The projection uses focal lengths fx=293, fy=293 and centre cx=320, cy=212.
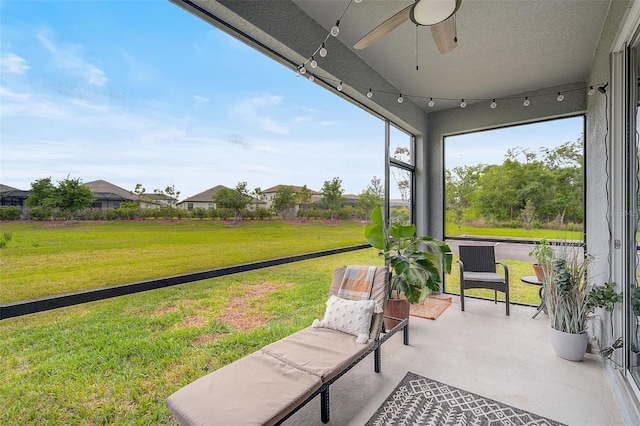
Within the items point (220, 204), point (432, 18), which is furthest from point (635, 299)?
point (220, 204)

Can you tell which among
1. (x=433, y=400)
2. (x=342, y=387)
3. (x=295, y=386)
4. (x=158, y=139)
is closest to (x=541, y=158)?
(x=433, y=400)

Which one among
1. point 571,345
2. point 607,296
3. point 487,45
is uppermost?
point 487,45

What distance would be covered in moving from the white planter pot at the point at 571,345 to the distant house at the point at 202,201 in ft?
11.4

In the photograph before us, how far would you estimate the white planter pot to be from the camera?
277cm

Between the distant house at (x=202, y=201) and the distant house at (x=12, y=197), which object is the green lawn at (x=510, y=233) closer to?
the distant house at (x=202, y=201)

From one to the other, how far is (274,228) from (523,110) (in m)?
4.16

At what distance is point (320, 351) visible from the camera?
222 cm

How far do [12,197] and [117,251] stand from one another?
0.56 m

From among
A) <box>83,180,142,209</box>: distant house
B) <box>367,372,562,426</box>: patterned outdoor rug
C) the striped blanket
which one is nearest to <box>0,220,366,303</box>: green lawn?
<box>83,180,142,209</box>: distant house

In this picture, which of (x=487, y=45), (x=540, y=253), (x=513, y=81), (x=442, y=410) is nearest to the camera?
(x=442, y=410)

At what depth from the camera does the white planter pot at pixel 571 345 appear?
2.77 m

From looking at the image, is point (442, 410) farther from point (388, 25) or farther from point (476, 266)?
point (476, 266)

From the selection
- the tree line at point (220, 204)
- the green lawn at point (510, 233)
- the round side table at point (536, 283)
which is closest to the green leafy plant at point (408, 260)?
the tree line at point (220, 204)

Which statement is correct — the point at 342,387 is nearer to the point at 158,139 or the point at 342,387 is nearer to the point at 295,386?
the point at 295,386
